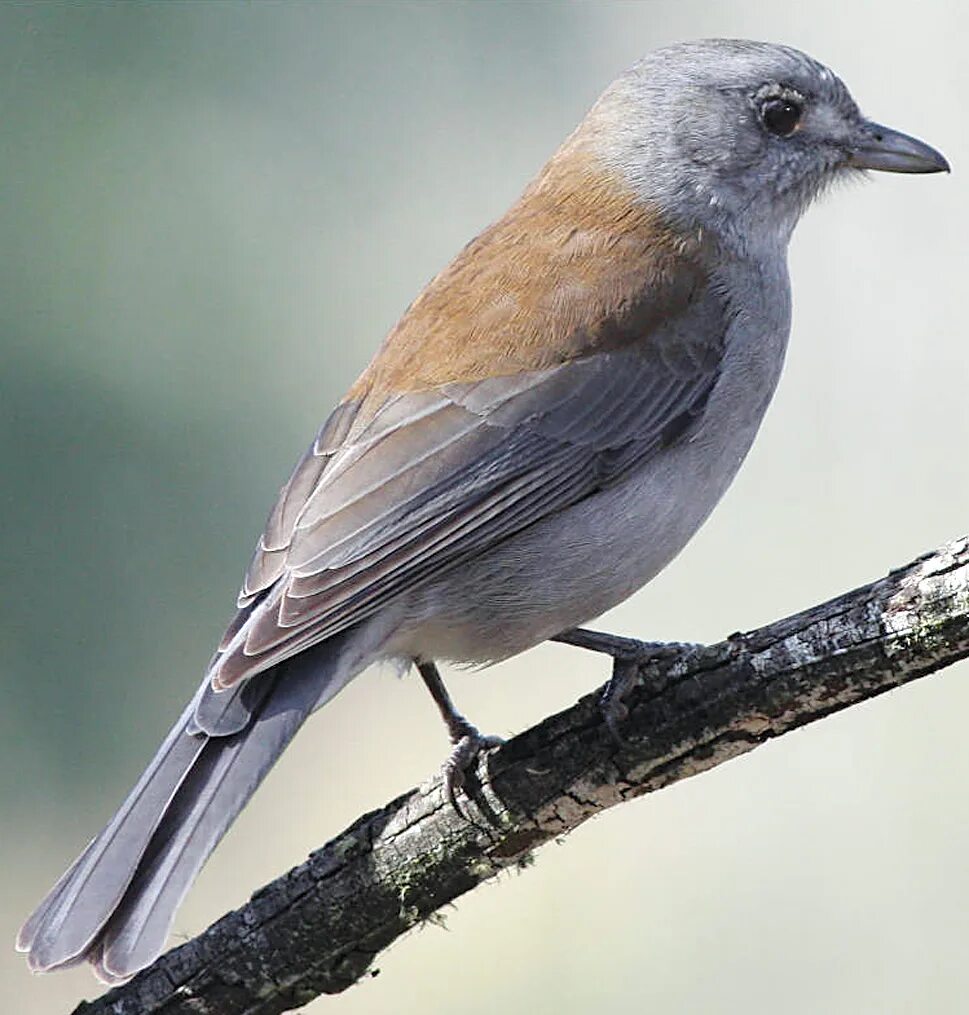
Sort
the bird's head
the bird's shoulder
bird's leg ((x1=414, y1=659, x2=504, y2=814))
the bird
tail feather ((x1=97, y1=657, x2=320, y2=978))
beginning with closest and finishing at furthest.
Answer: tail feather ((x1=97, y1=657, x2=320, y2=978)), the bird, bird's leg ((x1=414, y1=659, x2=504, y2=814)), the bird's shoulder, the bird's head

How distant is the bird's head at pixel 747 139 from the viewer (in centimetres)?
420

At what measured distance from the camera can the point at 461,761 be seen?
135 inches

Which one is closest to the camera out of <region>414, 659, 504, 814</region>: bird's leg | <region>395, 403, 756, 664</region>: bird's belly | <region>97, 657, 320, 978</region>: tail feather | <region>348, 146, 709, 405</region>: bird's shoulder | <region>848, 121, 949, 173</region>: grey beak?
<region>97, 657, 320, 978</region>: tail feather

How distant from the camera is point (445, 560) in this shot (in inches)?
139

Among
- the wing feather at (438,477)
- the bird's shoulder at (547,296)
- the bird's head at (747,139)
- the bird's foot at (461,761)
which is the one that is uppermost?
the bird's head at (747,139)

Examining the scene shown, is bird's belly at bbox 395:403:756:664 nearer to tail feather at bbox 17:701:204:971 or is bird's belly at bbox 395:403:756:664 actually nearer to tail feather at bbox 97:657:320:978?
tail feather at bbox 97:657:320:978

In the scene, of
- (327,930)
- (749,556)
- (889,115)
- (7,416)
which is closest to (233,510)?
(7,416)

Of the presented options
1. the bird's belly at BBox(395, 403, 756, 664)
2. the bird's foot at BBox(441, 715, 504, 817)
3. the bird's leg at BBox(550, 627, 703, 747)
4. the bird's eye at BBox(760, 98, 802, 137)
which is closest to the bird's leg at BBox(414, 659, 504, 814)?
the bird's foot at BBox(441, 715, 504, 817)

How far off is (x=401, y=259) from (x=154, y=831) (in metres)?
3.31

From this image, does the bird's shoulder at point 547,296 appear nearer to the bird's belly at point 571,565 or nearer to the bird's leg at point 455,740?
the bird's belly at point 571,565

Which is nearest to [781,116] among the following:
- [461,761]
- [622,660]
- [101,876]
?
[622,660]

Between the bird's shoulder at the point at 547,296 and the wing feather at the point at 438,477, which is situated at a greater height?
the bird's shoulder at the point at 547,296

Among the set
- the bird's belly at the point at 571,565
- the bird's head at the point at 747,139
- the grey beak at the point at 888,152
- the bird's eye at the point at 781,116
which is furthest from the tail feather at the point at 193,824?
the grey beak at the point at 888,152

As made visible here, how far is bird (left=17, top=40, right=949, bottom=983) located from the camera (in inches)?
128
